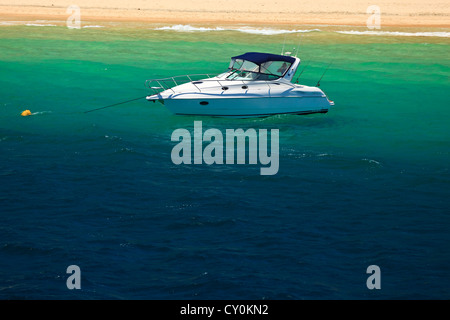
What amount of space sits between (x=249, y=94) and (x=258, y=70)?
1599 mm

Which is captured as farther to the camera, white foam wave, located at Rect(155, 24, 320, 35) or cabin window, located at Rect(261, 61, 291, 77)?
white foam wave, located at Rect(155, 24, 320, 35)

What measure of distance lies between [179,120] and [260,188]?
873 cm

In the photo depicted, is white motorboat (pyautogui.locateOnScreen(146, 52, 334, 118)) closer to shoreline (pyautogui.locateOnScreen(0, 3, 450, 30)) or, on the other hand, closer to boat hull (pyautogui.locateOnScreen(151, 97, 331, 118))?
boat hull (pyautogui.locateOnScreen(151, 97, 331, 118))

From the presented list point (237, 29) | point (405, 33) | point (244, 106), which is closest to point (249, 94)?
point (244, 106)

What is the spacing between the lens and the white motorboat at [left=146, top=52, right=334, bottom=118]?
2694cm

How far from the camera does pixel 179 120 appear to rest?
2748 centimetres

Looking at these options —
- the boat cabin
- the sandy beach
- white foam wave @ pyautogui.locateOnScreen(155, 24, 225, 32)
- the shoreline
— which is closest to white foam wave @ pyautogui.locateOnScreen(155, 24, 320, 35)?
white foam wave @ pyautogui.locateOnScreen(155, 24, 225, 32)

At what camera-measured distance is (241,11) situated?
66812 mm

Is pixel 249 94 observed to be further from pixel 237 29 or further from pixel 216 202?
pixel 237 29

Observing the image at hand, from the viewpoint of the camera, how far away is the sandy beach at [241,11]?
6262 cm

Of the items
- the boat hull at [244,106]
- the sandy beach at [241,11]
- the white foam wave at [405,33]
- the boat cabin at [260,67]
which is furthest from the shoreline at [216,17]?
the boat hull at [244,106]

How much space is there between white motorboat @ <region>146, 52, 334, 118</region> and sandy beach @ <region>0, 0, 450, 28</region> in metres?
34.2
